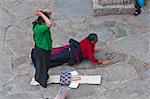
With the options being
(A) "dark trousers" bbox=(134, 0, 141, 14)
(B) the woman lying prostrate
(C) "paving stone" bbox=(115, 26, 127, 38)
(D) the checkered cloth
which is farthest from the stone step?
(D) the checkered cloth

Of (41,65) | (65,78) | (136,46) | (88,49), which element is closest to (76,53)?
(88,49)

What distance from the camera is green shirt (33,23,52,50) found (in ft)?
22.9

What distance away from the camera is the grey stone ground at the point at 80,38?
750 cm

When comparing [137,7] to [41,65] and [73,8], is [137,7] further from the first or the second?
[41,65]

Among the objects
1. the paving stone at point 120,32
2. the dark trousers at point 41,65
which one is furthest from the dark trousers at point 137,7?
the dark trousers at point 41,65

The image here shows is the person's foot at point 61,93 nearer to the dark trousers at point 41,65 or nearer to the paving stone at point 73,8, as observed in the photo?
the dark trousers at point 41,65

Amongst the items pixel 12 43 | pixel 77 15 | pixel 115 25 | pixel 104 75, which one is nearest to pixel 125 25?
pixel 115 25

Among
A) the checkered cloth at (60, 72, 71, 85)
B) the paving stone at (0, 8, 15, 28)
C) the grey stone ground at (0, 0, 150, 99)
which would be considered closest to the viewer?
the grey stone ground at (0, 0, 150, 99)

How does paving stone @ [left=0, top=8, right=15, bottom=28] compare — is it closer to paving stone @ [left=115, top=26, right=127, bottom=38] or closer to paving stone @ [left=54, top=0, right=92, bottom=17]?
paving stone @ [left=54, top=0, right=92, bottom=17]

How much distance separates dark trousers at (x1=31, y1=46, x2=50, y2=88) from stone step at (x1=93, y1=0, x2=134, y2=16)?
232 centimetres

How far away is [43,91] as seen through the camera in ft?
24.7

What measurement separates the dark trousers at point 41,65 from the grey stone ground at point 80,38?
0.16m

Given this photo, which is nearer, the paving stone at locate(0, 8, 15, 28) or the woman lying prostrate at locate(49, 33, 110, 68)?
the woman lying prostrate at locate(49, 33, 110, 68)

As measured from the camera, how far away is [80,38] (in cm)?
880
